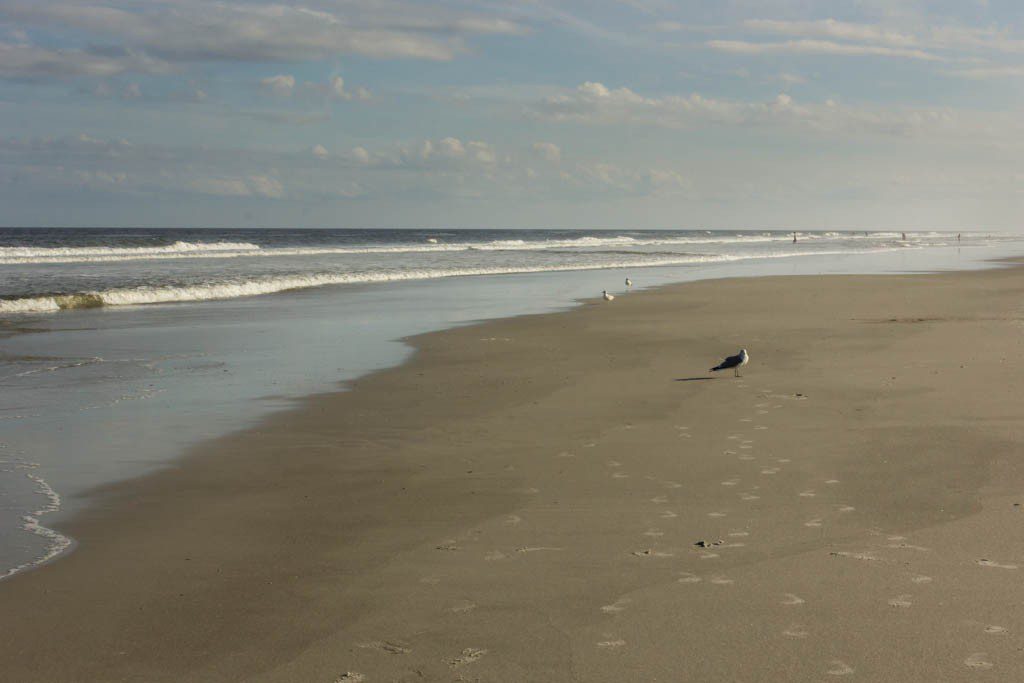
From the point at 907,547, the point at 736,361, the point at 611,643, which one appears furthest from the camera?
the point at 736,361

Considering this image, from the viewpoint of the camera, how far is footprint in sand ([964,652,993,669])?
172 inches

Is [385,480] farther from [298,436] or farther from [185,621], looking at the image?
[185,621]

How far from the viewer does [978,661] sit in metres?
Answer: 4.41

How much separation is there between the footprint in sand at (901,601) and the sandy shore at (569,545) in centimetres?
2

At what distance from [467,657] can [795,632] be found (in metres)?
1.62

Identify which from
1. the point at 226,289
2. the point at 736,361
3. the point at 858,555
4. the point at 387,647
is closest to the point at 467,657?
the point at 387,647

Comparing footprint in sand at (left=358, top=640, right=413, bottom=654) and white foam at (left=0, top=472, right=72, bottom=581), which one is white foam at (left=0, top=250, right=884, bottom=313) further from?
footprint in sand at (left=358, top=640, right=413, bottom=654)

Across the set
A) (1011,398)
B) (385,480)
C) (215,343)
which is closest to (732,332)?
(1011,398)

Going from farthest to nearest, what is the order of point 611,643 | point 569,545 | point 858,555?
point 569,545, point 858,555, point 611,643

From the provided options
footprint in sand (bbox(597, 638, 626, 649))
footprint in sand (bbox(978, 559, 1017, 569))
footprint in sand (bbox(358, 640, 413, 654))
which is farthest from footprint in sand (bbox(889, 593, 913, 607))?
footprint in sand (bbox(358, 640, 413, 654))

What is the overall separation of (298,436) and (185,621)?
15.8 feet

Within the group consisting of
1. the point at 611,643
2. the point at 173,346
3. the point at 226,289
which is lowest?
the point at 611,643

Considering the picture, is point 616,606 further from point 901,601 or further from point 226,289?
point 226,289

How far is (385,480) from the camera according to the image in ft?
26.5
